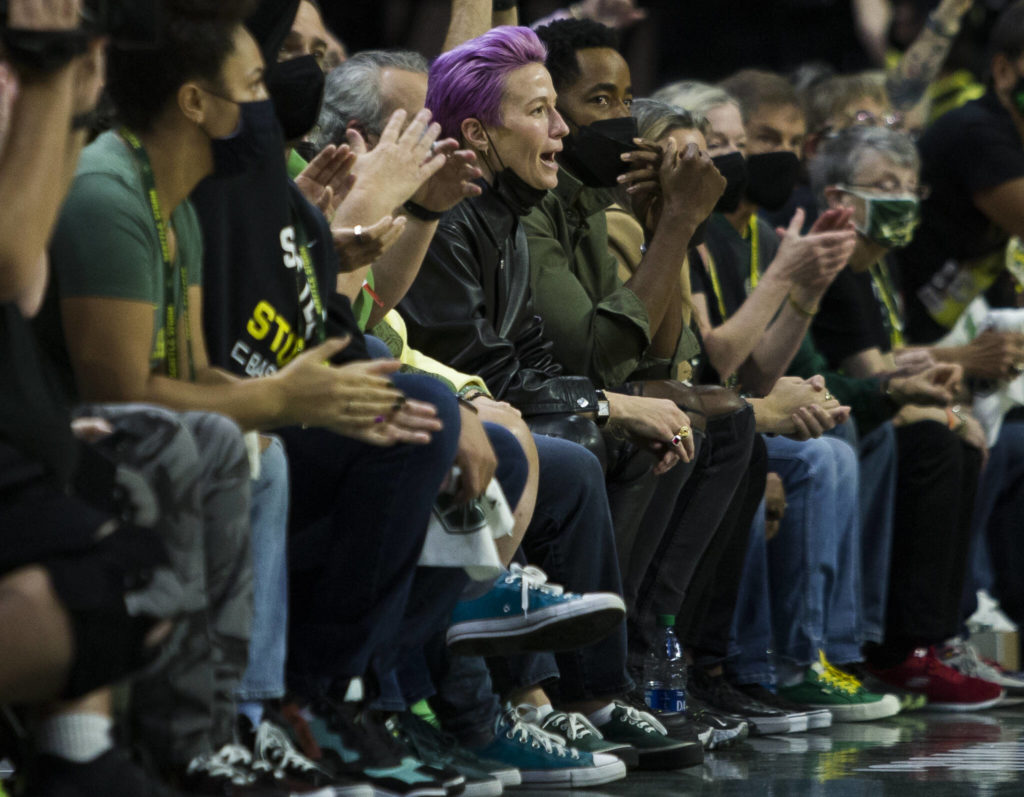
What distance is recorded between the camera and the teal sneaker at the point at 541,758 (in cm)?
278

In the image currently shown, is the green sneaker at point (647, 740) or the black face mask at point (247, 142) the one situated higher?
the black face mask at point (247, 142)

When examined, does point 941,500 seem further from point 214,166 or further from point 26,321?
point 26,321

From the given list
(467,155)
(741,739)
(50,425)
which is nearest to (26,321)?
(50,425)

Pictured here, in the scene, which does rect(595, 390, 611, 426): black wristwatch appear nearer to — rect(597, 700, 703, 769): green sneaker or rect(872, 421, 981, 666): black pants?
rect(597, 700, 703, 769): green sneaker

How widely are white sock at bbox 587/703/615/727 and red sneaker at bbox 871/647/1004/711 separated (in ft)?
5.21

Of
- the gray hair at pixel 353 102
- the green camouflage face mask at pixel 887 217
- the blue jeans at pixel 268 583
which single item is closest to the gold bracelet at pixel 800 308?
the green camouflage face mask at pixel 887 217

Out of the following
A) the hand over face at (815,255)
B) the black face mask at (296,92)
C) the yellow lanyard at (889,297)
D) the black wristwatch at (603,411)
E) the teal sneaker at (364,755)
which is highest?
the black face mask at (296,92)

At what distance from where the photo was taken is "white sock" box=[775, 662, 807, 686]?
405cm

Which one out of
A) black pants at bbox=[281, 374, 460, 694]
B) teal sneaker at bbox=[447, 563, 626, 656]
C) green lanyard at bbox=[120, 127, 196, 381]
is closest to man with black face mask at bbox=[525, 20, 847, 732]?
teal sneaker at bbox=[447, 563, 626, 656]

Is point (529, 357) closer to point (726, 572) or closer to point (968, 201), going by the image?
point (726, 572)

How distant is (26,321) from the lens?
1783mm

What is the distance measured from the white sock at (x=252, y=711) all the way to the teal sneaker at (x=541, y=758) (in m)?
0.63

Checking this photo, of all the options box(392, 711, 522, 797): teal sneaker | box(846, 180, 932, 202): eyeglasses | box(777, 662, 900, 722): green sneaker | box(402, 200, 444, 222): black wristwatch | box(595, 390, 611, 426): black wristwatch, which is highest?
box(846, 180, 932, 202): eyeglasses

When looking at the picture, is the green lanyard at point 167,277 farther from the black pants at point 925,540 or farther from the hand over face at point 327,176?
the black pants at point 925,540
